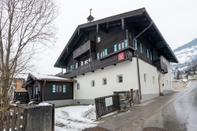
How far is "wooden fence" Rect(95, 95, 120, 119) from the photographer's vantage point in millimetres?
7715

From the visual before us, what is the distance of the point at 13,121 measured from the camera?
4.46 metres

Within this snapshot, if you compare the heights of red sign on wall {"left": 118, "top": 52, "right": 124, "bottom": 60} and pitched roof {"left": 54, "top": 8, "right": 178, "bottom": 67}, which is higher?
pitched roof {"left": 54, "top": 8, "right": 178, "bottom": 67}

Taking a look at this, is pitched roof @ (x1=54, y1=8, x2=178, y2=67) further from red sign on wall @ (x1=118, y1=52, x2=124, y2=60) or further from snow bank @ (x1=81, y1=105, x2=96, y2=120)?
snow bank @ (x1=81, y1=105, x2=96, y2=120)

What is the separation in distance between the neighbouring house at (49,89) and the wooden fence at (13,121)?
11316 millimetres

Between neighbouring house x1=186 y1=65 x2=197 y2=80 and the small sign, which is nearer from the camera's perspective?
the small sign

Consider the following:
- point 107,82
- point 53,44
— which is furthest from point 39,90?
point 53,44

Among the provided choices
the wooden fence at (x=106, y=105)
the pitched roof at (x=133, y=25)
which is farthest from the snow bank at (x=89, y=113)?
the pitched roof at (x=133, y=25)

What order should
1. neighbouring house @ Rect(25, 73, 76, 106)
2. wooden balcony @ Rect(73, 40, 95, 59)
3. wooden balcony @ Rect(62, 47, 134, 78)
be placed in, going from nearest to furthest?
wooden balcony @ Rect(62, 47, 134, 78) → neighbouring house @ Rect(25, 73, 76, 106) → wooden balcony @ Rect(73, 40, 95, 59)

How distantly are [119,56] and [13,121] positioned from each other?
10.1 meters

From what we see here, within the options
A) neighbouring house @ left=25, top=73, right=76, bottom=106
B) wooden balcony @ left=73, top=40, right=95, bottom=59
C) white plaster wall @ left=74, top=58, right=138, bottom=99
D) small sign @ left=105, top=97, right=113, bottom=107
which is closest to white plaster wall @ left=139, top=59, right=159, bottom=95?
white plaster wall @ left=74, top=58, right=138, bottom=99

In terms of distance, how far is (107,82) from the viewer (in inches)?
575

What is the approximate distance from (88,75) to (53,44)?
9369 millimetres

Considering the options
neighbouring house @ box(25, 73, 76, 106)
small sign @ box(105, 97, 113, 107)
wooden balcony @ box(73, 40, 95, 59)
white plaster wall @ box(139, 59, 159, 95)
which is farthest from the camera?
A: wooden balcony @ box(73, 40, 95, 59)

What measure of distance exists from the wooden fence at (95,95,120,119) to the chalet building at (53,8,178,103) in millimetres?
3795
